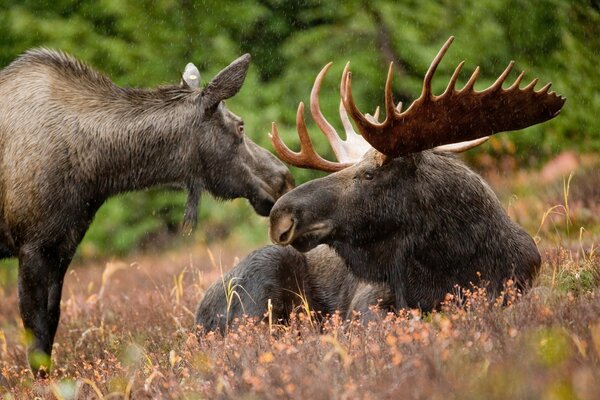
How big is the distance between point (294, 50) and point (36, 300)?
653cm

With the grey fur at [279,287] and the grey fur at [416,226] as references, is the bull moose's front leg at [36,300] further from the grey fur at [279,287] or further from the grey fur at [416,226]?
the grey fur at [416,226]

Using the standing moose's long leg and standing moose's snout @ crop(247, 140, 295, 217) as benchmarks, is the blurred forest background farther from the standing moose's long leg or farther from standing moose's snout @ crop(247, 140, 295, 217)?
the standing moose's long leg

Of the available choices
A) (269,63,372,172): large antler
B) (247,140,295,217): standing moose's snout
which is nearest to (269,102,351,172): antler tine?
(269,63,372,172): large antler

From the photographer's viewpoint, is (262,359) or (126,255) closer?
(262,359)

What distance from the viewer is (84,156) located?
6.26 metres

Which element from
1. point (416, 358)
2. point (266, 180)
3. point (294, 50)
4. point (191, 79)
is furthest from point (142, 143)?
point (294, 50)

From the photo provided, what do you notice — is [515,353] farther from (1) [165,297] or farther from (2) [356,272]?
(1) [165,297]

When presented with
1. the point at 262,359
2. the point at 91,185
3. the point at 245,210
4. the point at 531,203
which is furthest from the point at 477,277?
the point at 245,210

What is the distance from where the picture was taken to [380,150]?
4984mm

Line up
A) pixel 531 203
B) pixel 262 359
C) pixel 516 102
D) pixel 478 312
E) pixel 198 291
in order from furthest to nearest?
1. pixel 531 203
2. pixel 198 291
3. pixel 516 102
4. pixel 478 312
5. pixel 262 359

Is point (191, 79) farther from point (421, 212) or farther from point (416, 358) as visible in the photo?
point (416, 358)

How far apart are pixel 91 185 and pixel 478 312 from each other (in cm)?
313

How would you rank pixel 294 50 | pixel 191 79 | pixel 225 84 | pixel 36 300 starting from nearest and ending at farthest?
pixel 36 300
pixel 225 84
pixel 191 79
pixel 294 50

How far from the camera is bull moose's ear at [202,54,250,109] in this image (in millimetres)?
6402
